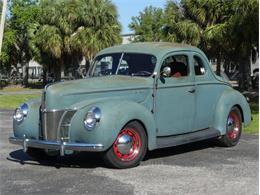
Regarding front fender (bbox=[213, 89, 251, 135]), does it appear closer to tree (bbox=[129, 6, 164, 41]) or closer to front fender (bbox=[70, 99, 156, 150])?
front fender (bbox=[70, 99, 156, 150])

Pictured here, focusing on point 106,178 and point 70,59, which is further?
point 70,59

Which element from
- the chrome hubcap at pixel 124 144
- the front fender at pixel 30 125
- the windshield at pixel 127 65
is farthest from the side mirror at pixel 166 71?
the front fender at pixel 30 125

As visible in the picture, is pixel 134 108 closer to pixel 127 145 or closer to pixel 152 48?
pixel 127 145

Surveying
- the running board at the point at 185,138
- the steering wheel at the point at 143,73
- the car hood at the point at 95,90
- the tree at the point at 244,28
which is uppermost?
the tree at the point at 244,28

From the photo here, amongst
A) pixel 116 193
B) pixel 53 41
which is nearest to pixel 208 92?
pixel 116 193

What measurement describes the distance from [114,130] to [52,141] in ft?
3.02

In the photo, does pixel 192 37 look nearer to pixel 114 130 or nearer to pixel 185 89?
pixel 185 89

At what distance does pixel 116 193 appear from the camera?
241 inches

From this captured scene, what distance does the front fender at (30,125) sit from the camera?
7.95 meters

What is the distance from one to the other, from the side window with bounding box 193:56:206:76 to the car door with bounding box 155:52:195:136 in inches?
9.1

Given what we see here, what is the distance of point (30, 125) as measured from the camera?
798 centimetres

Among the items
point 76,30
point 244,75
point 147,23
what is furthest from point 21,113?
point 147,23

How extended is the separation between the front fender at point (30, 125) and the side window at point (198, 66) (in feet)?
9.35

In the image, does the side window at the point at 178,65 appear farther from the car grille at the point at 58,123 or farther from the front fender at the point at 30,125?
the front fender at the point at 30,125
